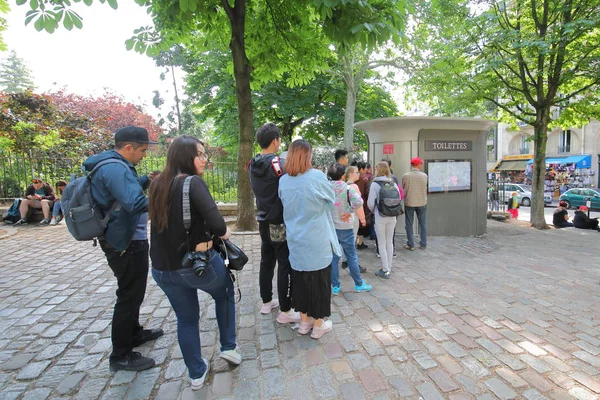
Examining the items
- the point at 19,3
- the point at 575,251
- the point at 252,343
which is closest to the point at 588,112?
the point at 575,251

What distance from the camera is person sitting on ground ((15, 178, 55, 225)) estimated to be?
9.32 m

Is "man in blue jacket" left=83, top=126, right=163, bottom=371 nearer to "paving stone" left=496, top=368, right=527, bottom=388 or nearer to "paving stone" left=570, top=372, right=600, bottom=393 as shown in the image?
"paving stone" left=496, top=368, right=527, bottom=388

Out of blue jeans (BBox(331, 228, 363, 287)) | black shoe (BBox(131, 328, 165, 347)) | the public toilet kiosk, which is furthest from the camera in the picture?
the public toilet kiosk

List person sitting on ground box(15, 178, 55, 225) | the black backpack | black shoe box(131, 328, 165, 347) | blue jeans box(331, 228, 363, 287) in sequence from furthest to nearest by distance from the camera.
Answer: person sitting on ground box(15, 178, 55, 225), the black backpack, blue jeans box(331, 228, 363, 287), black shoe box(131, 328, 165, 347)

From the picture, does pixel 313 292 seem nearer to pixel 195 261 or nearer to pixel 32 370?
pixel 195 261

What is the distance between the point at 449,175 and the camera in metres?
7.98

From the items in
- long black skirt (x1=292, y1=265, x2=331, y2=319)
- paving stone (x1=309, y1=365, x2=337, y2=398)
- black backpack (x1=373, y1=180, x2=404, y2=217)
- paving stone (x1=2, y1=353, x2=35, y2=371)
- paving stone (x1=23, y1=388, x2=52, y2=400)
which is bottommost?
paving stone (x1=309, y1=365, x2=337, y2=398)

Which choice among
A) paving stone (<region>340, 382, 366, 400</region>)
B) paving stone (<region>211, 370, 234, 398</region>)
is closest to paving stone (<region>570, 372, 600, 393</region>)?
paving stone (<region>340, 382, 366, 400</region>)

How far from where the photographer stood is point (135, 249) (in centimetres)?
278

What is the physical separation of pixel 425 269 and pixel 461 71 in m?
8.81

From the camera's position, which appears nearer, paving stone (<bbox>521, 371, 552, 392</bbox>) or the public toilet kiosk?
paving stone (<bbox>521, 371, 552, 392</bbox>)

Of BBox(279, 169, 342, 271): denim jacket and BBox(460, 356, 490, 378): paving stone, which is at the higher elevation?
BBox(279, 169, 342, 271): denim jacket

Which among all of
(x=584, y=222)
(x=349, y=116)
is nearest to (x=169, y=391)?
(x=349, y=116)

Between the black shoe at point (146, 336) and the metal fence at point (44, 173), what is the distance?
7426mm
